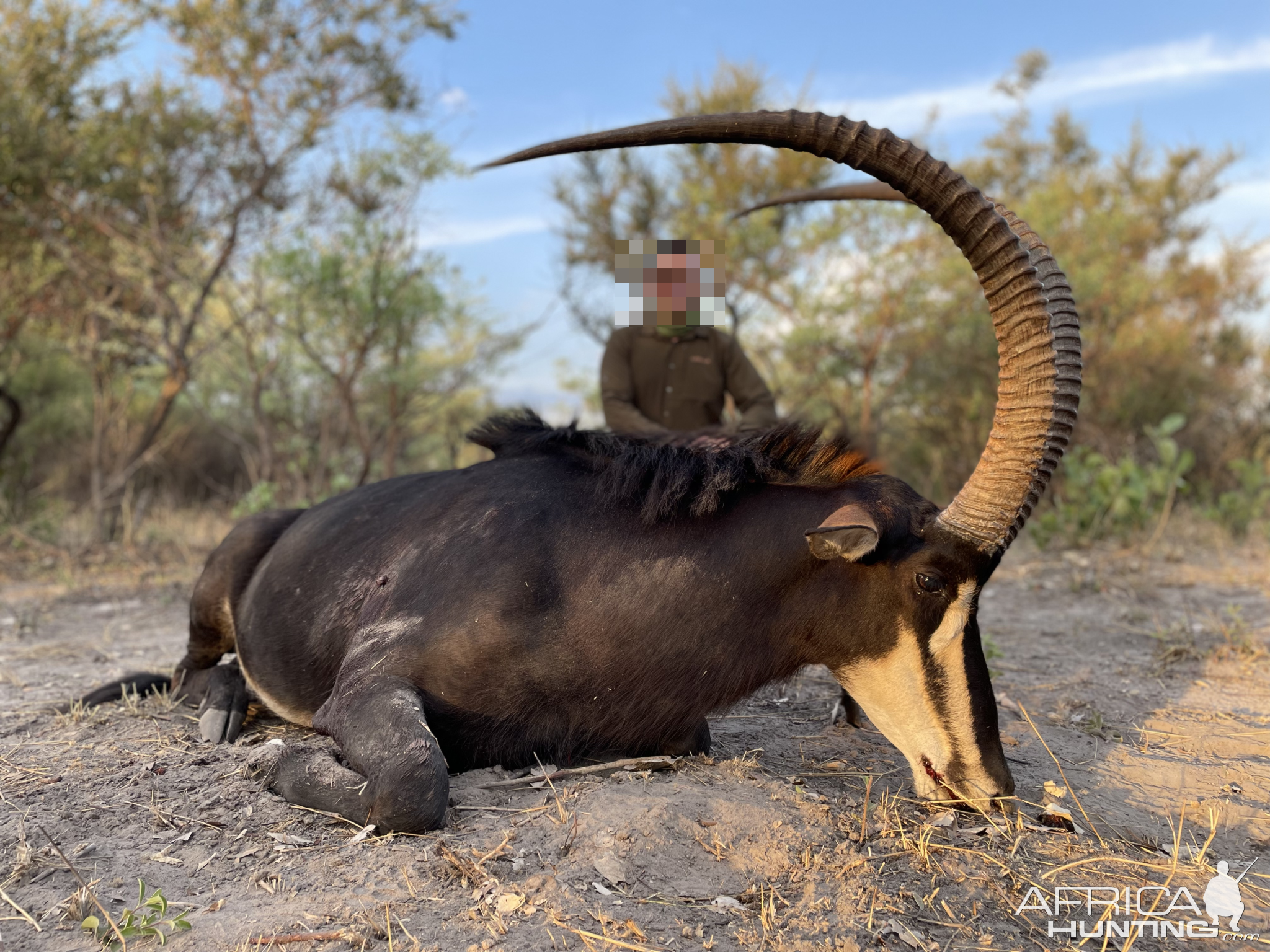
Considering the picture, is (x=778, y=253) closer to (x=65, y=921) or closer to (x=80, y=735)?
(x=80, y=735)

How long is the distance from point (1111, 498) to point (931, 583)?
640cm

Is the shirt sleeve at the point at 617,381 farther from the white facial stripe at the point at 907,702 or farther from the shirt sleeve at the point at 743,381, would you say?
the white facial stripe at the point at 907,702

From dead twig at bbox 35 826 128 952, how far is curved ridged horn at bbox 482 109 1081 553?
233 centimetres

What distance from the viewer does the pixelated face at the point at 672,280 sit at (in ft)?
18.1

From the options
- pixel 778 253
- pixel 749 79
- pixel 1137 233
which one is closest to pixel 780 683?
pixel 778 253

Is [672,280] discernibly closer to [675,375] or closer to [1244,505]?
[675,375]

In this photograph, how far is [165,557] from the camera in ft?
31.1

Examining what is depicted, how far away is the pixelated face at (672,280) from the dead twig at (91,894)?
3901 mm

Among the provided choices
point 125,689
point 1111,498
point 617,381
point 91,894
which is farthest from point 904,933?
point 1111,498

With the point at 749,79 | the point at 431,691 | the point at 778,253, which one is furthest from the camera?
the point at 749,79

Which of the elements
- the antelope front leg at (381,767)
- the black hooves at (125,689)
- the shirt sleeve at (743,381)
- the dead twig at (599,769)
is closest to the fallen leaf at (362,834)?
the antelope front leg at (381,767)

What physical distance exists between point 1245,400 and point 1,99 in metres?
17.2

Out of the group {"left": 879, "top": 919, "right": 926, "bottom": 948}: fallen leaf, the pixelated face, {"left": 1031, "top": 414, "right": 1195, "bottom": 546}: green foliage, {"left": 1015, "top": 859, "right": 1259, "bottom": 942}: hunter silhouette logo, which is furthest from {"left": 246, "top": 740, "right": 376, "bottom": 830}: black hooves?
{"left": 1031, "top": 414, "right": 1195, "bottom": 546}: green foliage

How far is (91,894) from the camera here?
2.45 metres
